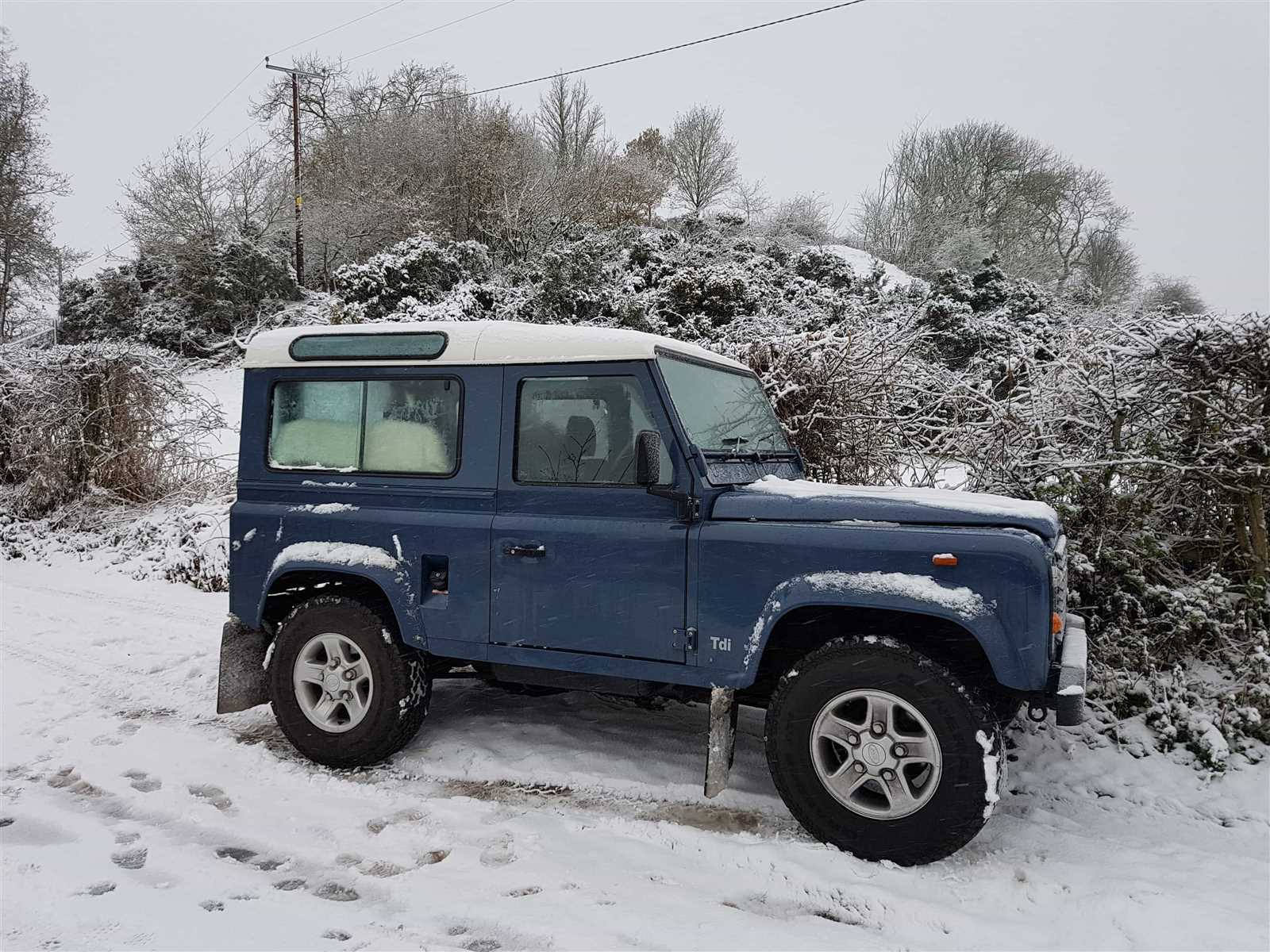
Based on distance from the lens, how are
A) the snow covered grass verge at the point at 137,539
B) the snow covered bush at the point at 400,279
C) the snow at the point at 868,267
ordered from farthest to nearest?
1. the snow at the point at 868,267
2. the snow covered bush at the point at 400,279
3. the snow covered grass verge at the point at 137,539

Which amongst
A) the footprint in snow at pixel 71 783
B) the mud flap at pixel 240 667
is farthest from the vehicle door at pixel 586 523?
the footprint in snow at pixel 71 783

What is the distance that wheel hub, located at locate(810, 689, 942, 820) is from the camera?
128 inches

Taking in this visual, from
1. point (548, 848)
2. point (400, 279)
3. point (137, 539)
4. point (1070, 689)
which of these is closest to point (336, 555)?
point (548, 848)

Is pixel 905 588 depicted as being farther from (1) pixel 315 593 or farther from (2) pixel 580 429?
(1) pixel 315 593

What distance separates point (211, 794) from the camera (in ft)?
12.8

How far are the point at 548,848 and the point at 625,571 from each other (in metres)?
1.19

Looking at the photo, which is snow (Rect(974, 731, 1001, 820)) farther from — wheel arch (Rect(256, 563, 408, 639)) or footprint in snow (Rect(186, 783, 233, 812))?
footprint in snow (Rect(186, 783, 233, 812))

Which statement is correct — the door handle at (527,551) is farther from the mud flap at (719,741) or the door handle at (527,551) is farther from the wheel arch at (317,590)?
the mud flap at (719,741)

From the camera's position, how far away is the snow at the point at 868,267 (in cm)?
2133

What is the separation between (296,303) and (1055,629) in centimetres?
2237

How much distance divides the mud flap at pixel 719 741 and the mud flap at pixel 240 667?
2547mm

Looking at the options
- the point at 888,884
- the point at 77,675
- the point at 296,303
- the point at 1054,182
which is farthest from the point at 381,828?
the point at 1054,182

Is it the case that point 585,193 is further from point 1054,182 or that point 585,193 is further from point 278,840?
point 278,840

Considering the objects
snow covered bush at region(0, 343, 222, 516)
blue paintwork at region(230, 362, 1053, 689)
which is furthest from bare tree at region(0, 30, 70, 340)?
blue paintwork at region(230, 362, 1053, 689)
